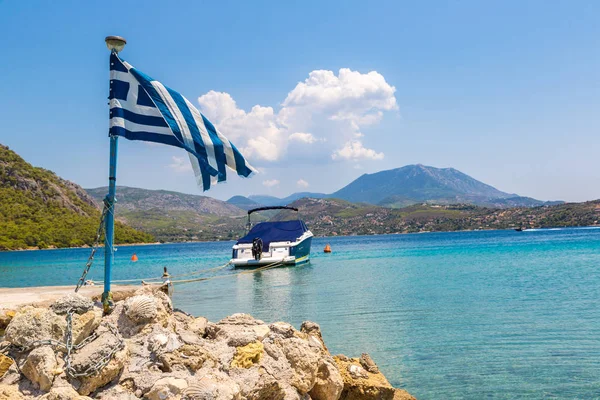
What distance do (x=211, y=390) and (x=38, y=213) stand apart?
458ft

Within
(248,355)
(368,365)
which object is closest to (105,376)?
(248,355)

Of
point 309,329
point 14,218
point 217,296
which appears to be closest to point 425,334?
point 309,329

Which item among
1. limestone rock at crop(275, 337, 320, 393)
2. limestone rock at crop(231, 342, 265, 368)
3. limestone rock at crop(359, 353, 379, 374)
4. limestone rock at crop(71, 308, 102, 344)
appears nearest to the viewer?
limestone rock at crop(71, 308, 102, 344)

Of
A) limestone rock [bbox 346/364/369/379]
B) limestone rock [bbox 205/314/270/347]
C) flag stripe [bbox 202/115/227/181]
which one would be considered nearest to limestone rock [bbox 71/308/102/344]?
limestone rock [bbox 205/314/270/347]

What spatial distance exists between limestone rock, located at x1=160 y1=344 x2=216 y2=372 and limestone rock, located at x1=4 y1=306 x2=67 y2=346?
1.22 m

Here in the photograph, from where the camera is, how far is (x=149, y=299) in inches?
275

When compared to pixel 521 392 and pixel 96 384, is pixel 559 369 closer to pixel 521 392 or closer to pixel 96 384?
pixel 521 392

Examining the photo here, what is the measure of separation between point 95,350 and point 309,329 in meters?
4.71

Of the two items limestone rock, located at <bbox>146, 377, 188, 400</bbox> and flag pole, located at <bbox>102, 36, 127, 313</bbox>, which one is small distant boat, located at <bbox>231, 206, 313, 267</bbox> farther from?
limestone rock, located at <bbox>146, 377, 188, 400</bbox>

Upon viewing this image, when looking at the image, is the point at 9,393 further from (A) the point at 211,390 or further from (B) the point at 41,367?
(A) the point at 211,390

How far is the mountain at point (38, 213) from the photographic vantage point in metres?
118

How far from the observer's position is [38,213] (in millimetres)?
130250

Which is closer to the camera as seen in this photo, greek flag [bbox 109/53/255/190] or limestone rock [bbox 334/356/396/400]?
greek flag [bbox 109/53/255/190]

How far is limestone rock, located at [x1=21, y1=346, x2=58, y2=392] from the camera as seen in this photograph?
5547 mm
